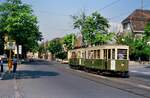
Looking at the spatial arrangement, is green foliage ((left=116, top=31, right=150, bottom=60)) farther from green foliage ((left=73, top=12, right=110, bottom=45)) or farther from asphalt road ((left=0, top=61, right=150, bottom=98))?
asphalt road ((left=0, top=61, right=150, bottom=98))

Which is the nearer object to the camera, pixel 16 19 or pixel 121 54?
pixel 121 54

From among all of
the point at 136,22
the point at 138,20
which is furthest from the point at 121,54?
the point at 138,20

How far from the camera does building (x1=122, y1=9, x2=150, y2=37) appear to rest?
9769cm

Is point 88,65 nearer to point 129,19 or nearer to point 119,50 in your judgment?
point 119,50

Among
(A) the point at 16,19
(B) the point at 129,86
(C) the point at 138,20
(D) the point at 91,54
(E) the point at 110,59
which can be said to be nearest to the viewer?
(B) the point at 129,86

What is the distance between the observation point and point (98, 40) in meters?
94.9

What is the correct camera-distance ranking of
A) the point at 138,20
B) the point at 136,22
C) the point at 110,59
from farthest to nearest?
the point at 138,20
the point at 136,22
the point at 110,59

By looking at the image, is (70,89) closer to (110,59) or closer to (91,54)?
(110,59)

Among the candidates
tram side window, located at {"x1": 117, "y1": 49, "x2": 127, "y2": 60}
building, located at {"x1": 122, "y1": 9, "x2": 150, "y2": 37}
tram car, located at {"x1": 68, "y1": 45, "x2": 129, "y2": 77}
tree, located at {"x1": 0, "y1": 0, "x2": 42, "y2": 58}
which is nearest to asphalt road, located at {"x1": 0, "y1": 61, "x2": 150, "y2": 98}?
tram car, located at {"x1": 68, "y1": 45, "x2": 129, "y2": 77}

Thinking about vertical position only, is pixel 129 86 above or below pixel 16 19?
below

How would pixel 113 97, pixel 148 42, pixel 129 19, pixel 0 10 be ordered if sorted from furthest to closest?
1. pixel 129 19
2. pixel 0 10
3. pixel 148 42
4. pixel 113 97

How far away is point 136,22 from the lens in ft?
327

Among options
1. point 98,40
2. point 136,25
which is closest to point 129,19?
point 136,25

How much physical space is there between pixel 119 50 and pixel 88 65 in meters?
9.49
